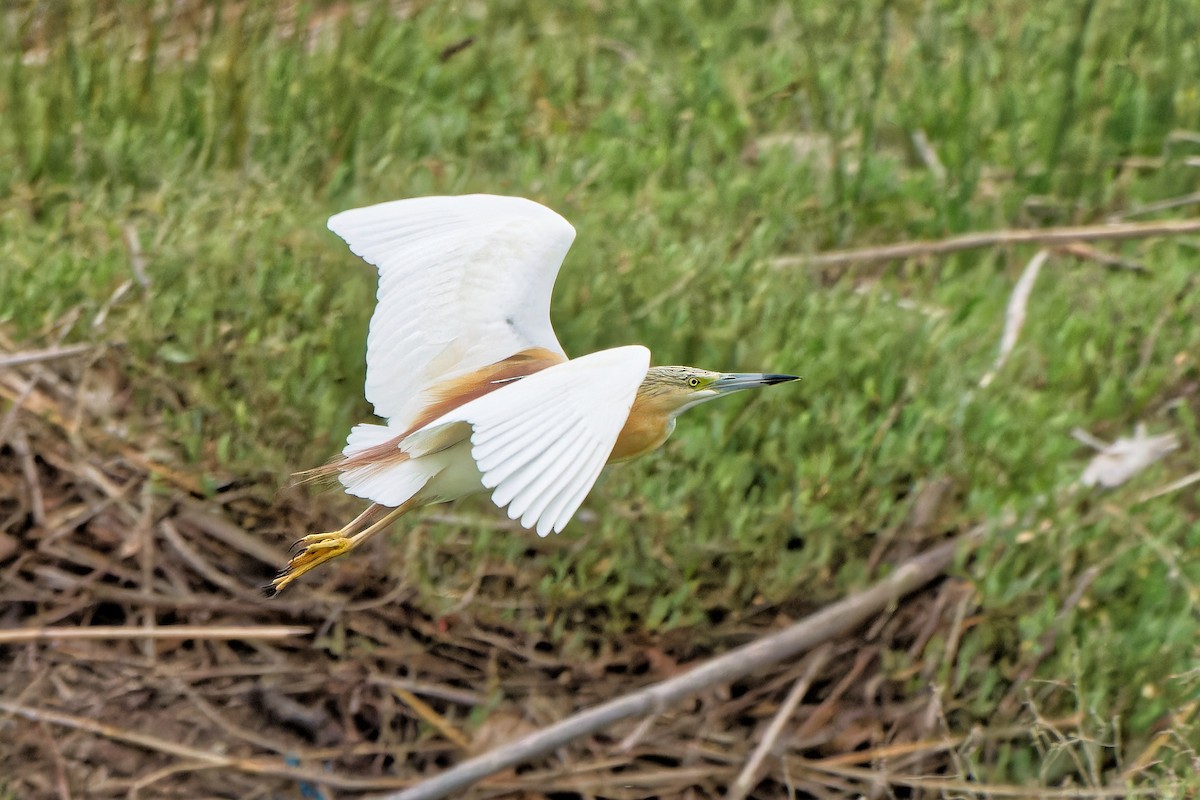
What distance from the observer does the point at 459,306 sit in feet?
10.9

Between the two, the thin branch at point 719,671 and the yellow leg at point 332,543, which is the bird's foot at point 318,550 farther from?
the thin branch at point 719,671

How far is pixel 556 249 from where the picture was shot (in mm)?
3352

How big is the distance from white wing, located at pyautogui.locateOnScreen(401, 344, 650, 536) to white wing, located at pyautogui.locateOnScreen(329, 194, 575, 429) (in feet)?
1.25

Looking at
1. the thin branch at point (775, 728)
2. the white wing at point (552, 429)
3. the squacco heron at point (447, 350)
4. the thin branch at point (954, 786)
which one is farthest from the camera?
the thin branch at point (775, 728)

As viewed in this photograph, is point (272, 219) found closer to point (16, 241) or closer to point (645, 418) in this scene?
point (16, 241)

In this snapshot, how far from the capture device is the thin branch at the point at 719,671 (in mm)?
3852

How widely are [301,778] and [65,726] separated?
54 cm

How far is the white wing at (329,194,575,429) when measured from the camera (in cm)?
331

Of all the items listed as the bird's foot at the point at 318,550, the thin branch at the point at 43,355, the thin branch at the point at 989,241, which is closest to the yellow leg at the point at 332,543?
the bird's foot at the point at 318,550

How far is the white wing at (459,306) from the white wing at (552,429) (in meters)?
0.38

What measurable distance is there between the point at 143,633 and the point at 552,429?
5.43 ft

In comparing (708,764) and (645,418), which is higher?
(645,418)

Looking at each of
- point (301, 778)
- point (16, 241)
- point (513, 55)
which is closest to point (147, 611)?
point (301, 778)

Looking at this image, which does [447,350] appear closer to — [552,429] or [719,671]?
[552,429]
